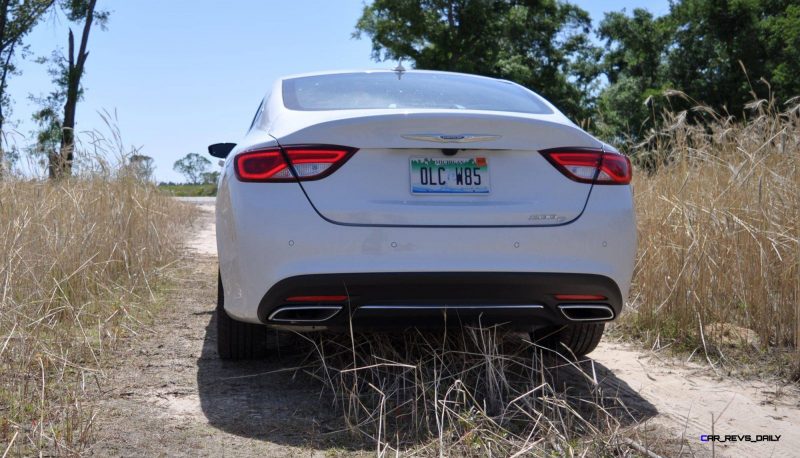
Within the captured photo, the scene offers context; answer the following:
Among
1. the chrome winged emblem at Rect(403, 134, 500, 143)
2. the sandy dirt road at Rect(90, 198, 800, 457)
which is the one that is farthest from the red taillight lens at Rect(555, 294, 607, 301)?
the chrome winged emblem at Rect(403, 134, 500, 143)

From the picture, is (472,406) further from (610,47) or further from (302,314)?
(610,47)

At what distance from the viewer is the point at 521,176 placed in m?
3.71

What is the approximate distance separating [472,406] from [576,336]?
131cm

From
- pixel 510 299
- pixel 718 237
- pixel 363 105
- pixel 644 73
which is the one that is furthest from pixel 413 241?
pixel 644 73

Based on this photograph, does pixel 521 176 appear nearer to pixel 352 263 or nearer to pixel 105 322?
pixel 352 263

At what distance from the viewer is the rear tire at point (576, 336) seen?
4.45 m

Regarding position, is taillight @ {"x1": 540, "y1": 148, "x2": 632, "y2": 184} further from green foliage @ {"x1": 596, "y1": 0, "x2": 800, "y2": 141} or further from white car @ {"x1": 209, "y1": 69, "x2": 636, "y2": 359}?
Answer: green foliage @ {"x1": 596, "y1": 0, "x2": 800, "y2": 141}

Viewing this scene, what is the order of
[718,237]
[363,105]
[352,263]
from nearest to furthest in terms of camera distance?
[352,263] → [363,105] → [718,237]

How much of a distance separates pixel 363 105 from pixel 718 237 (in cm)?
265

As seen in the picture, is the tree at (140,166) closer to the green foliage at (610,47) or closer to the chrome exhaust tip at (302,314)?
the chrome exhaust tip at (302,314)

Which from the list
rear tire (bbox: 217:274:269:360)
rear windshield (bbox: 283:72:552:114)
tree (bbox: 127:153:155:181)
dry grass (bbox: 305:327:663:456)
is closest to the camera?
dry grass (bbox: 305:327:663:456)

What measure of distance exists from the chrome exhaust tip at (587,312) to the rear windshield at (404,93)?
38.7 inches

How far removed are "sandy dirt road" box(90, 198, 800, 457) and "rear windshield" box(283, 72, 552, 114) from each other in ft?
4.27

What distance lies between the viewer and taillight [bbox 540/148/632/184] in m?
3.77
